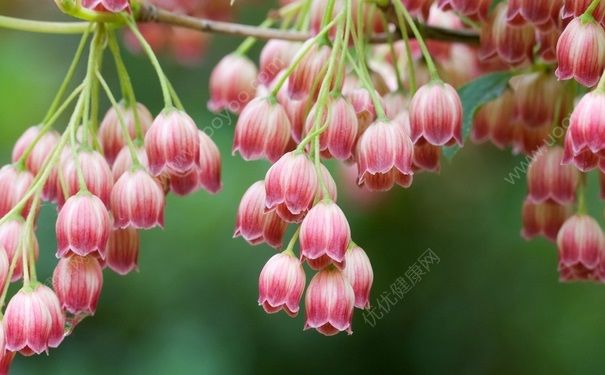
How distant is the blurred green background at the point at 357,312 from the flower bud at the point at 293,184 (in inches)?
78.8

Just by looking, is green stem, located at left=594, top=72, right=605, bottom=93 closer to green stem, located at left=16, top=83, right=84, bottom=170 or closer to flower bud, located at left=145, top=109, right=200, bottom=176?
flower bud, located at left=145, top=109, right=200, bottom=176

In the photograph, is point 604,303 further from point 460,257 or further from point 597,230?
point 597,230

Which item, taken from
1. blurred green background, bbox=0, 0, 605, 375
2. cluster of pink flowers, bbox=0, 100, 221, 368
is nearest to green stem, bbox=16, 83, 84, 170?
cluster of pink flowers, bbox=0, 100, 221, 368

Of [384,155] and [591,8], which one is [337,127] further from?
[591,8]

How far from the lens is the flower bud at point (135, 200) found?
1845 millimetres

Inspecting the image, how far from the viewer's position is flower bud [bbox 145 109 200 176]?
187cm

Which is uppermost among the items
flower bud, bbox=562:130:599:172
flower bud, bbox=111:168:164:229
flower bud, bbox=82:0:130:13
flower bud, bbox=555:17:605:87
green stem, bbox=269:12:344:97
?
flower bud, bbox=82:0:130:13

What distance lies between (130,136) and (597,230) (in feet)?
2.99

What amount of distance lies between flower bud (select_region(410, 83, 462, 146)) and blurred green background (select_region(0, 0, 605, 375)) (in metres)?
1.90

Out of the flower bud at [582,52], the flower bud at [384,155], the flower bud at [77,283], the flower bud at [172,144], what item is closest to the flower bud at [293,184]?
the flower bud at [384,155]

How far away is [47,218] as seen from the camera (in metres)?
4.06

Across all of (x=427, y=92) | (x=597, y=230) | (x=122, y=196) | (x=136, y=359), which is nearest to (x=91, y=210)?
(x=122, y=196)

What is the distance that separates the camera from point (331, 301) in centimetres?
173

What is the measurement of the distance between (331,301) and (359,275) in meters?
0.09
